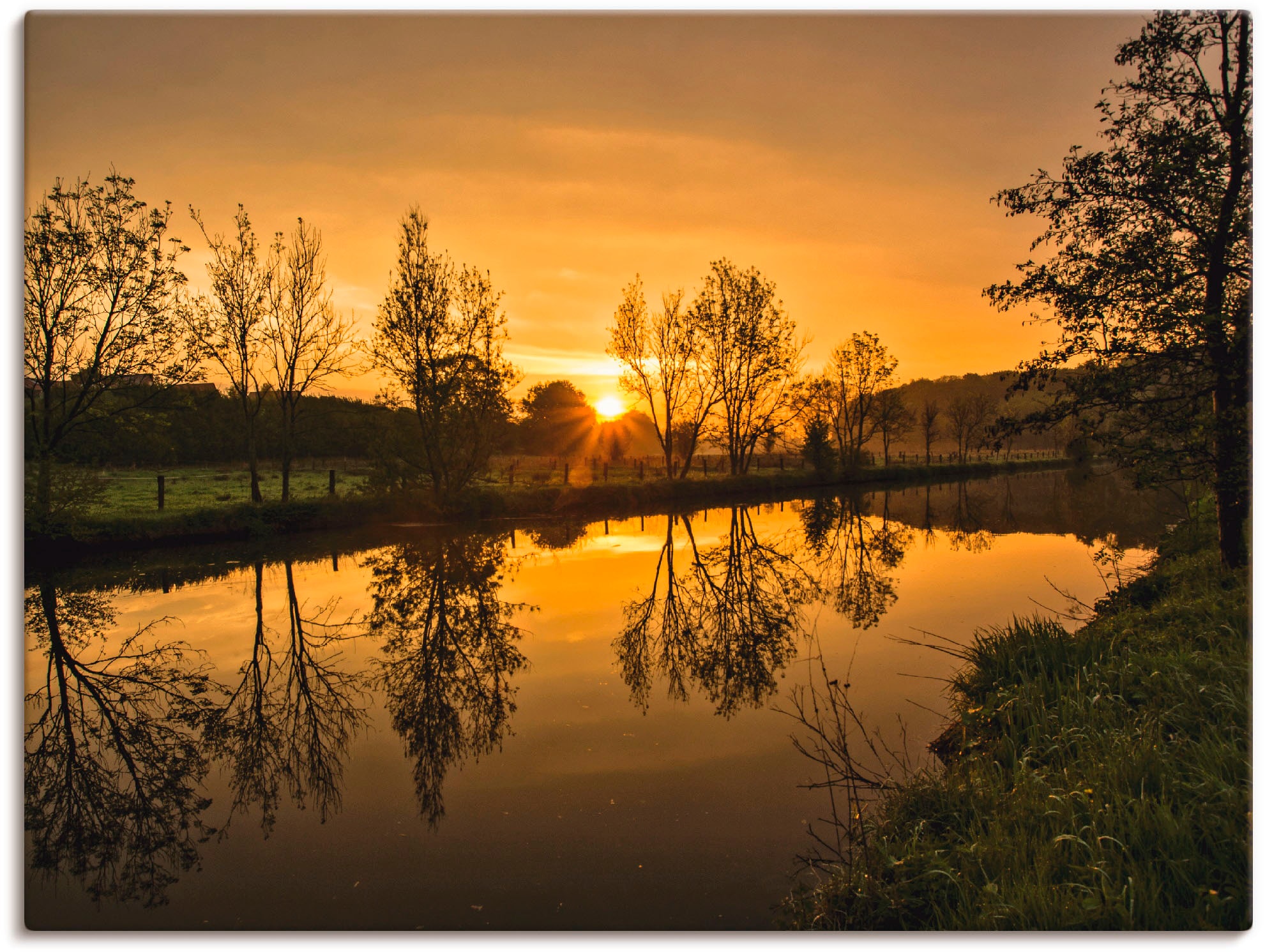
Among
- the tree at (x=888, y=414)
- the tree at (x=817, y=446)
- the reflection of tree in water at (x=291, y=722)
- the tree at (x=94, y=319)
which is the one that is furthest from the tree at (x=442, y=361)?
the tree at (x=888, y=414)

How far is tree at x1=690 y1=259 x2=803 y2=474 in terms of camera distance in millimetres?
32438

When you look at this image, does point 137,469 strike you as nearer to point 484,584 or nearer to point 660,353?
point 484,584

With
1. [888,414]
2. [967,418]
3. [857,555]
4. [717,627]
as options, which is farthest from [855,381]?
[717,627]

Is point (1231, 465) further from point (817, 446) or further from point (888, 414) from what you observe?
point (888, 414)

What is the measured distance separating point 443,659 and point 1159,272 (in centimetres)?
866

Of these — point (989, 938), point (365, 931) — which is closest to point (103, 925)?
point (365, 931)

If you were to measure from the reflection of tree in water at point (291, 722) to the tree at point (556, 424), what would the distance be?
52511mm

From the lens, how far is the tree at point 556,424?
63.2m

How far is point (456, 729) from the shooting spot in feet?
18.3

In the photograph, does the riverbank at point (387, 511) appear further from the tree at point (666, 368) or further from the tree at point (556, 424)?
the tree at point (556, 424)

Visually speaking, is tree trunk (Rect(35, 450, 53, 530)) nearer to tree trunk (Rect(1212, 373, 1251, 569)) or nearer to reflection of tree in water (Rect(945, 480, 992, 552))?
tree trunk (Rect(1212, 373, 1251, 569))

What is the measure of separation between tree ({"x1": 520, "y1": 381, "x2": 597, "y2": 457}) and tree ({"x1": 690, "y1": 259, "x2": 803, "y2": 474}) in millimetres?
29302

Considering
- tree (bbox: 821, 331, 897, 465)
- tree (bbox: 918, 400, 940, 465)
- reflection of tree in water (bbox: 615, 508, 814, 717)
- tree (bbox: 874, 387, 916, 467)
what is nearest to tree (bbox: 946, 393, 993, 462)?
tree (bbox: 918, 400, 940, 465)

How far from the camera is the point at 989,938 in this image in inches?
114
